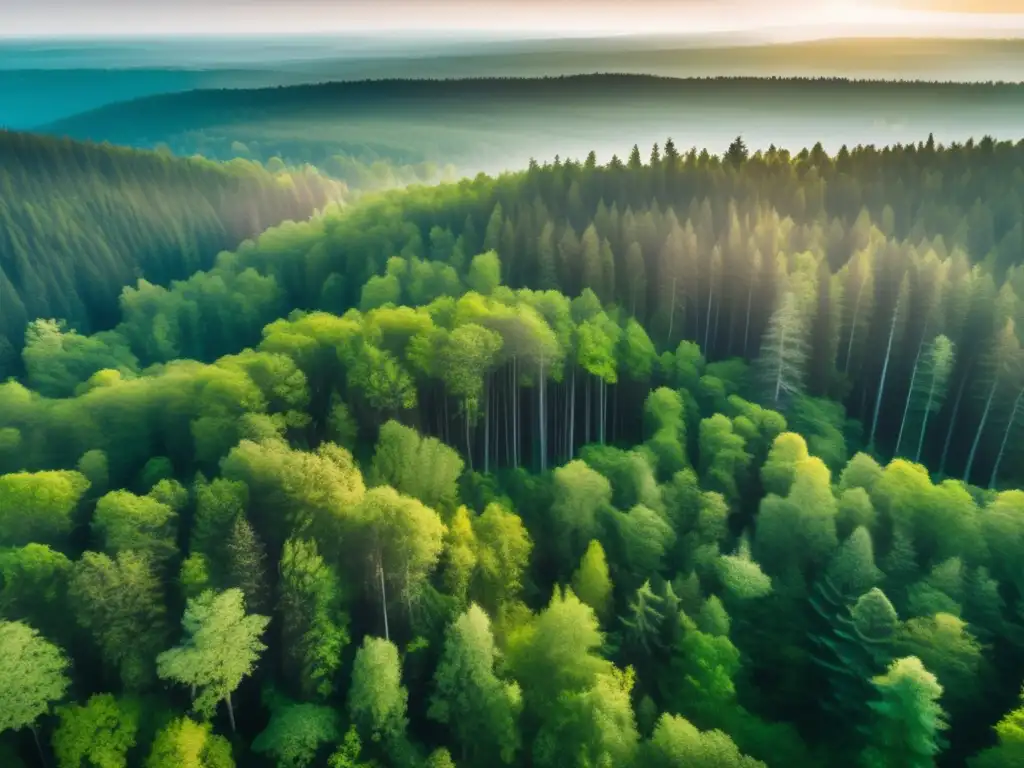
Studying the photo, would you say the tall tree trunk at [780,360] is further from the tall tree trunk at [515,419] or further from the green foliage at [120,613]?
the green foliage at [120,613]

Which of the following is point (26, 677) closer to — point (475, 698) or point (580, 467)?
point (475, 698)

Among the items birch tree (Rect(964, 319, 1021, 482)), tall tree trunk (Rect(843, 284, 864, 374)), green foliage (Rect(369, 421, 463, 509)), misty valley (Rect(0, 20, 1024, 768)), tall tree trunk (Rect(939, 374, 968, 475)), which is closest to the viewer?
misty valley (Rect(0, 20, 1024, 768))

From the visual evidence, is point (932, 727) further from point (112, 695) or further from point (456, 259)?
point (456, 259)

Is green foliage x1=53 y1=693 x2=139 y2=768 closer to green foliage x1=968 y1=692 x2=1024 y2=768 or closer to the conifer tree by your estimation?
green foliage x1=968 y1=692 x2=1024 y2=768

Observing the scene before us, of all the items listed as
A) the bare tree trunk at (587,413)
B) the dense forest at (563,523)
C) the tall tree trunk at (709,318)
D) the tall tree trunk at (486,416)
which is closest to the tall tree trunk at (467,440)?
the dense forest at (563,523)

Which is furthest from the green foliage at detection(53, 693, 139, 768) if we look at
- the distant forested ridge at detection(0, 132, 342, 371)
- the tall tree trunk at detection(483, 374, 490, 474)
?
the distant forested ridge at detection(0, 132, 342, 371)

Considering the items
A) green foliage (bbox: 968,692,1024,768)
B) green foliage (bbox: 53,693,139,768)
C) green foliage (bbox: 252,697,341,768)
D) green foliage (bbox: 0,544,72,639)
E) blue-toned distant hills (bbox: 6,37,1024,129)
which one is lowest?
green foliage (bbox: 252,697,341,768)

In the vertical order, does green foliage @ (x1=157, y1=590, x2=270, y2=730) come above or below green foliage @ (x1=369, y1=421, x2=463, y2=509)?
below
